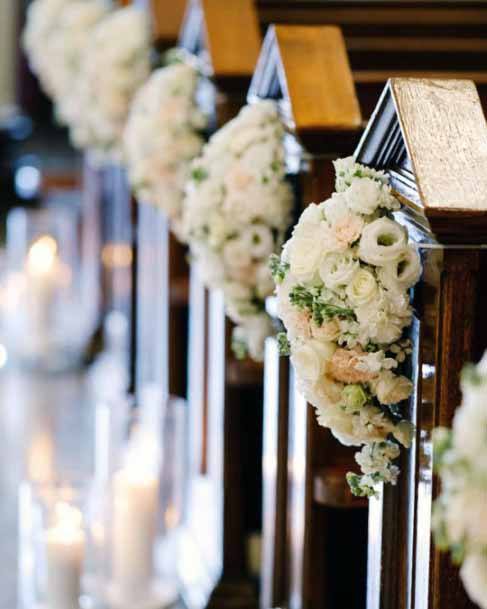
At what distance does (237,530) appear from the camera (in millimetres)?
2877

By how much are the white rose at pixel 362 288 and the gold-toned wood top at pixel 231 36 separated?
1.28 meters

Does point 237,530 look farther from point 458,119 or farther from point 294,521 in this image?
point 458,119

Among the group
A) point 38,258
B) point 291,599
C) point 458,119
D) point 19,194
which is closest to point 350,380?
point 458,119

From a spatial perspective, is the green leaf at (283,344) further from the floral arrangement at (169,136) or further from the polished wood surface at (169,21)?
the polished wood surface at (169,21)

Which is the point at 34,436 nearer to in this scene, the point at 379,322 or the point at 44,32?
the point at 44,32

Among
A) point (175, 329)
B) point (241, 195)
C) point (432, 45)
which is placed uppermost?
point (432, 45)

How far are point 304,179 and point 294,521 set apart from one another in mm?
588

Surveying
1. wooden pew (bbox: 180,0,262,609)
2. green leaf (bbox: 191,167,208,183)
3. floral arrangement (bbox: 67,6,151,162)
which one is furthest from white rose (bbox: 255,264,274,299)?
floral arrangement (bbox: 67,6,151,162)

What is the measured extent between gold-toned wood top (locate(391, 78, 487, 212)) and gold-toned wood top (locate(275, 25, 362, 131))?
0.54 meters

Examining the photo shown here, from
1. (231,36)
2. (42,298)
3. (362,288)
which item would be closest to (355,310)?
(362,288)

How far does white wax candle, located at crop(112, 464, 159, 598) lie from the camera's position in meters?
3.03

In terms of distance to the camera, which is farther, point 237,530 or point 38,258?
point 38,258

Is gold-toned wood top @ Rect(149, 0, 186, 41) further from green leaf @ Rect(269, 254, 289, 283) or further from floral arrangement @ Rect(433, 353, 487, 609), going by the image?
floral arrangement @ Rect(433, 353, 487, 609)

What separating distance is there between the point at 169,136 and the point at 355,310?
5.29 ft
